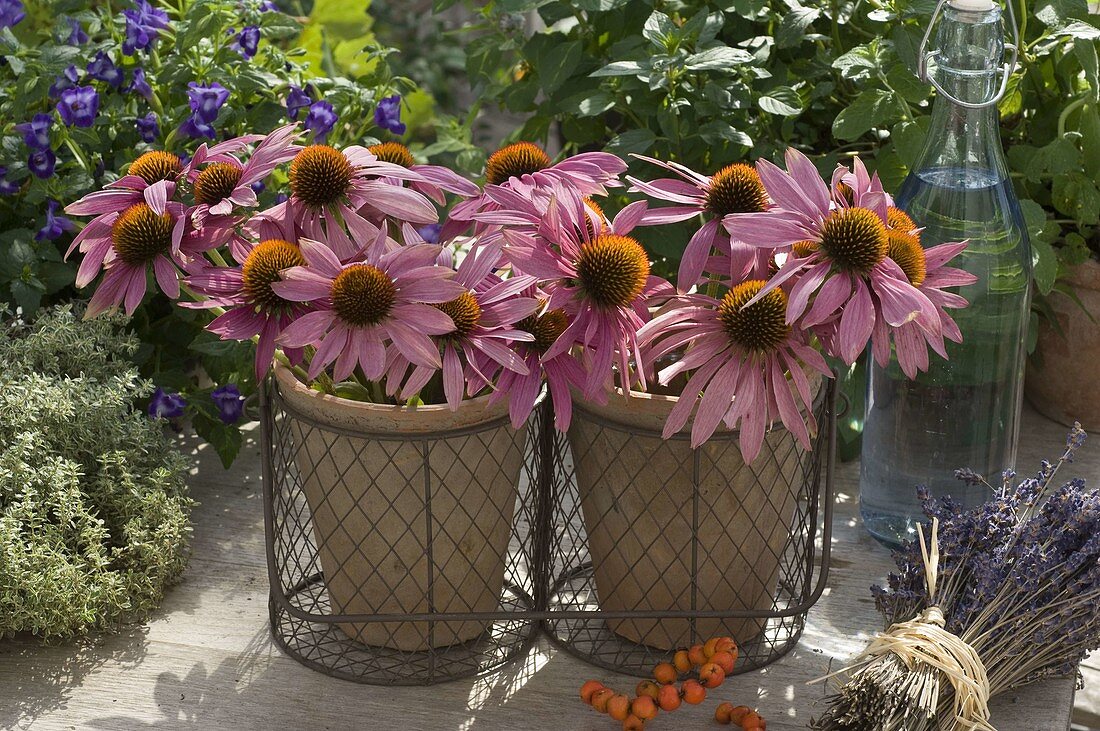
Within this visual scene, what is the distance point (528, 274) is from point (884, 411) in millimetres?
442

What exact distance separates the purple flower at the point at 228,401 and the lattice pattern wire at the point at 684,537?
1.08ft

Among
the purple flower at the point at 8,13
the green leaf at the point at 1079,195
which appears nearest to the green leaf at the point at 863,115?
the green leaf at the point at 1079,195

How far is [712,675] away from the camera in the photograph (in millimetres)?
869

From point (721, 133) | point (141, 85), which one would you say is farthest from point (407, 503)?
point (141, 85)

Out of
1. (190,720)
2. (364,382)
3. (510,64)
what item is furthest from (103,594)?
(510,64)

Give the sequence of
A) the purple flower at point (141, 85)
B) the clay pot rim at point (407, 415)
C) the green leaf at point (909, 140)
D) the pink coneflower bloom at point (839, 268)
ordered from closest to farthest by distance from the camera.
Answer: the pink coneflower bloom at point (839, 268) → the clay pot rim at point (407, 415) → the green leaf at point (909, 140) → the purple flower at point (141, 85)

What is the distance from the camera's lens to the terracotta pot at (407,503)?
0.84 metres

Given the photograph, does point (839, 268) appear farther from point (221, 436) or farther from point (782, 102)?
point (221, 436)

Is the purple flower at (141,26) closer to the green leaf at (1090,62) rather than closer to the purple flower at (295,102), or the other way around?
the purple flower at (295,102)

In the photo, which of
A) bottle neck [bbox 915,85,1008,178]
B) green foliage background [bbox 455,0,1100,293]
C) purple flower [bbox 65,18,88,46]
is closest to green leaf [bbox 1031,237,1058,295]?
green foliage background [bbox 455,0,1100,293]

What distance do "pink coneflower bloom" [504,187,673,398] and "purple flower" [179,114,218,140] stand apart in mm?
476

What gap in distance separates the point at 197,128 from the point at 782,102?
0.53 meters

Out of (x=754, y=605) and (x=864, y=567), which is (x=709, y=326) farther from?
(x=864, y=567)

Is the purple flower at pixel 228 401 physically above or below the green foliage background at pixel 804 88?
below
